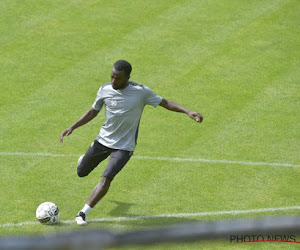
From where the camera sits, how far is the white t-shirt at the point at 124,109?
930cm

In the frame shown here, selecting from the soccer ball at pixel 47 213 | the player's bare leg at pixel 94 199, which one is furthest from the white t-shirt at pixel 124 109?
the soccer ball at pixel 47 213

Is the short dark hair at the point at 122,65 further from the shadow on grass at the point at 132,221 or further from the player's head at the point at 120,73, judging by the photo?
the shadow on grass at the point at 132,221

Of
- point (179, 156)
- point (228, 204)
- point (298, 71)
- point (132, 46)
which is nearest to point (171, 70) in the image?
point (132, 46)

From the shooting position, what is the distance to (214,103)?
48.1 feet

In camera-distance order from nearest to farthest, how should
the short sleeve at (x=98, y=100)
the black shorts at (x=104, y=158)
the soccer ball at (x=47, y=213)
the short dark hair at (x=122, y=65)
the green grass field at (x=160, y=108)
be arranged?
the short dark hair at (x=122, y=65)
the soccer ball at (x=47, y=213)
the black shorts at (x=104, y=158)
the short sleeve at (x=98, y=100)
the green grass field at (x=160, y=108)

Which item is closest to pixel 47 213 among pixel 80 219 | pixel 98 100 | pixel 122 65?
pixel 80 219

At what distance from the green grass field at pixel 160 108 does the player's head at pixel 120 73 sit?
6.63ft

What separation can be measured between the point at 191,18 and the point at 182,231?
58.4ft

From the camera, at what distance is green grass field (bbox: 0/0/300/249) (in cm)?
1026

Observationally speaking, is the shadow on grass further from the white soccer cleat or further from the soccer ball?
the soccer ball

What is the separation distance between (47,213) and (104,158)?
125 cm

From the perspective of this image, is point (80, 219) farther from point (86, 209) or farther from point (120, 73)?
point (120, 73)

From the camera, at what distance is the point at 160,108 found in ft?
47.5

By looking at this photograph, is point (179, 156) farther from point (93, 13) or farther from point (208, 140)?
point (93, 13)
